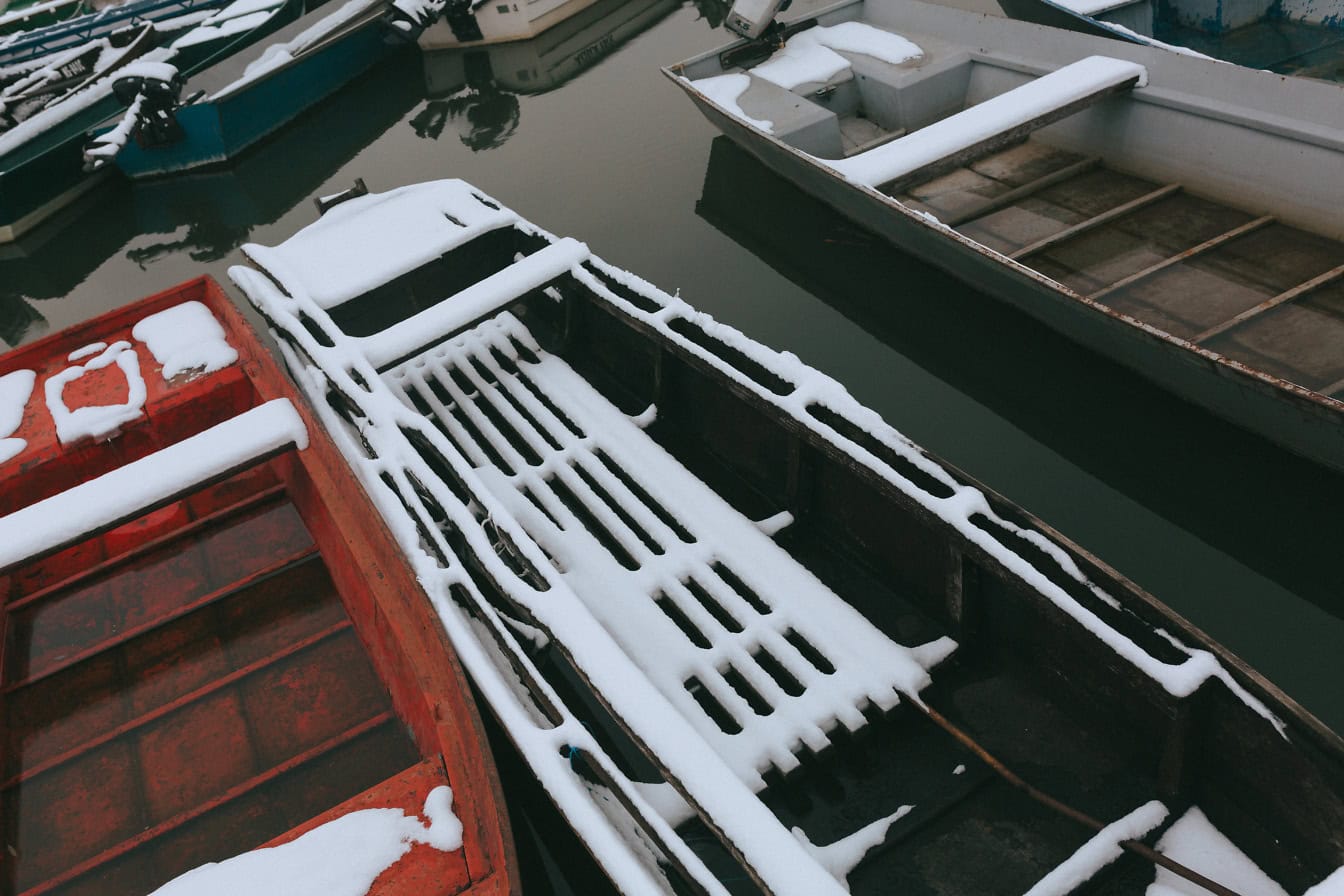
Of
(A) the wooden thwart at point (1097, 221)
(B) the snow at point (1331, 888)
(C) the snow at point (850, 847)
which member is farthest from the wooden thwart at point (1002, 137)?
(B) the snow at point (1331, 888)

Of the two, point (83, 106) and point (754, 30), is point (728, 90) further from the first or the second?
point (83, 106)

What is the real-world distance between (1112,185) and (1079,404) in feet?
7.97

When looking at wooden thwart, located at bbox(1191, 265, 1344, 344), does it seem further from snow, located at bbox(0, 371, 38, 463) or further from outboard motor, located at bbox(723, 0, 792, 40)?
snow, located at bbox(0, 371, 38, 463)

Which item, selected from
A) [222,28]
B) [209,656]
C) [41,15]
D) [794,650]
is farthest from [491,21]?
[794,650]

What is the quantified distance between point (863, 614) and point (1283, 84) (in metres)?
5.22

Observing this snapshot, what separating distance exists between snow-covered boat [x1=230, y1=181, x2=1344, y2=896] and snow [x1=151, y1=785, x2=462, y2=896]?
0.42 metres

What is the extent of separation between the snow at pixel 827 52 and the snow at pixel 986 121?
7.49 feet

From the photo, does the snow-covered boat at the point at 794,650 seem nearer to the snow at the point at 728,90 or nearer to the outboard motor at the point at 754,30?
the snow at the point at 728,90

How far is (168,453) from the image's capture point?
4.86m

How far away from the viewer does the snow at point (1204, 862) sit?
3.07 meters

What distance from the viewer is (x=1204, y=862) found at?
315 centimetres

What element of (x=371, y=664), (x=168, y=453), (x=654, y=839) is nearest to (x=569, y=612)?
(x=654, y=839)

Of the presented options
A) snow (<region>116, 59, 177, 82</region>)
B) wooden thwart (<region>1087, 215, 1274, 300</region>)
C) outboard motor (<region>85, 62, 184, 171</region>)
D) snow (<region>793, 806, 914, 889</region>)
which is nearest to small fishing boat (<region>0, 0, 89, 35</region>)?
outboard motor (<region>85, 62, 184, 171</region>)

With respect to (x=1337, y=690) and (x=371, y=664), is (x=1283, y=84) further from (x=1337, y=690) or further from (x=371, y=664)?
(x=371, y=664)
